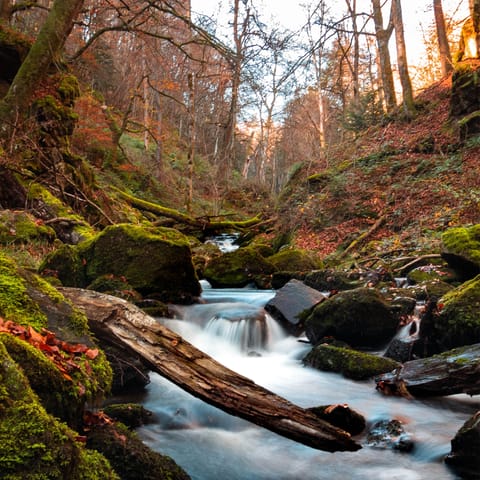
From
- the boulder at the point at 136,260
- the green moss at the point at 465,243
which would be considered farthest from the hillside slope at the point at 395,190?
the boulder at the point at 136,260

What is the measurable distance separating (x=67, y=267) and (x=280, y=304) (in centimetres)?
374

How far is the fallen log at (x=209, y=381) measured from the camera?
3043 millimetres

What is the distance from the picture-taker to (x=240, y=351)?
8.00m

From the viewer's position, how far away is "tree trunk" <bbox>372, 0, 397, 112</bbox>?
60.0 ft

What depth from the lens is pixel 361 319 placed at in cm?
714

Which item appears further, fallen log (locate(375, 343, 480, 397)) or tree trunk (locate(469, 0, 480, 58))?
tree trunk (locate(469, 0, 480, 58))

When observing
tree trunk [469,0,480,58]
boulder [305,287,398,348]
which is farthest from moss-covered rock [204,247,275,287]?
tree trunk [469,0,480,58]

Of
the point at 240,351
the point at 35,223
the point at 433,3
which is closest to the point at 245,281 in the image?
the point at 240,351

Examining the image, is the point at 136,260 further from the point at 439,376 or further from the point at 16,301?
the point at 16,301

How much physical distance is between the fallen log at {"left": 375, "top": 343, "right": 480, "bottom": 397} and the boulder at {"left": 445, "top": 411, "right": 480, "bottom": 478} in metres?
0.64

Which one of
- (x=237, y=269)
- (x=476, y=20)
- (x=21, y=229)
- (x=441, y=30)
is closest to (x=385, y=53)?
(x=441, y=30)

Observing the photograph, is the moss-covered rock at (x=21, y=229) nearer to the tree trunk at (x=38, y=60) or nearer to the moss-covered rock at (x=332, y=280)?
the tree trunk at (x=38, y=60)

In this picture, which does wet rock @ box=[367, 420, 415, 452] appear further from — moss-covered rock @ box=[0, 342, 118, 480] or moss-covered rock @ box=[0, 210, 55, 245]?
moss-covered rock @ box=[0, 210, 55, 245]

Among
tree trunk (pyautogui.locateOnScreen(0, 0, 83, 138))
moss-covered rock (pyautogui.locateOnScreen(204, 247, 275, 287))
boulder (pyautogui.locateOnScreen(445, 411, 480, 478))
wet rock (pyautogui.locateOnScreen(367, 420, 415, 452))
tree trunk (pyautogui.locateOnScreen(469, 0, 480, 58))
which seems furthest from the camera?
tree trunk (pyautogui.locateOnScreen(469, 0, 480, 58))
